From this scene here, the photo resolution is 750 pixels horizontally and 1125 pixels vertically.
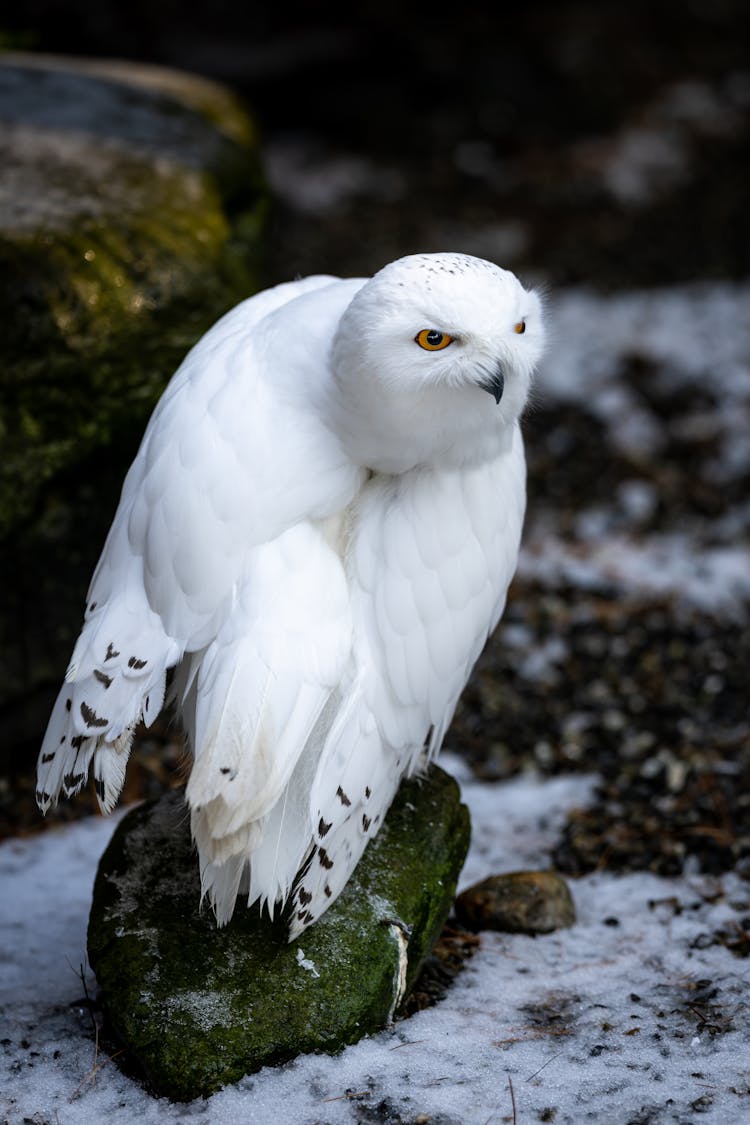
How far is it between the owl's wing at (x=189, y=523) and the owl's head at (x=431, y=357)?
5.1 inches

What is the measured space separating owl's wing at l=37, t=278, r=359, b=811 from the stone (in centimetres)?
112

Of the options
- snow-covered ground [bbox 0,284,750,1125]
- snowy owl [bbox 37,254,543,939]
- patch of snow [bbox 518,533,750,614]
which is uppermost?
snowy owl [bbox 37,254,543,939]

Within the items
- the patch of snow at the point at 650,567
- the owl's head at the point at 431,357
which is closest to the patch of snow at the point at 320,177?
the patch of snow at the point at 650,567

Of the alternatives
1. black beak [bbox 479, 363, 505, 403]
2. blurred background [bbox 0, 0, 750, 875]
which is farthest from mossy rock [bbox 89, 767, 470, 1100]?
black beak [bbox 479, 363, 505, 403]

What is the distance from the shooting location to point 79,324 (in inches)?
142

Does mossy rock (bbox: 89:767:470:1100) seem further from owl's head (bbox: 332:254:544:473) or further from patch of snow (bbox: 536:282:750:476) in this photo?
patch of snow (bbox: 536:282:750:476)

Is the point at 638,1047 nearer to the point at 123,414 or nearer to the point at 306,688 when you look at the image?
the point at 306,688

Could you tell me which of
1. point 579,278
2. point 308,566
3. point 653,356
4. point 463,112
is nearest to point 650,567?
point 653,356

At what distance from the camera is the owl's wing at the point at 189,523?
101 inches

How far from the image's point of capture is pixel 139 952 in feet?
8.96

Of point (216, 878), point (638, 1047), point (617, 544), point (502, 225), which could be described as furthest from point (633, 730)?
point (502, 225)

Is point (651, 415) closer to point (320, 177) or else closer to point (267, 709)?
point (320, 177)

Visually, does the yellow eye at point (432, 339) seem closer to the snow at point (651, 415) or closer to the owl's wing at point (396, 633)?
the owl's wing at point (396, 633)

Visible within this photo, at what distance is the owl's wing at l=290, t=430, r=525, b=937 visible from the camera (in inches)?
105
